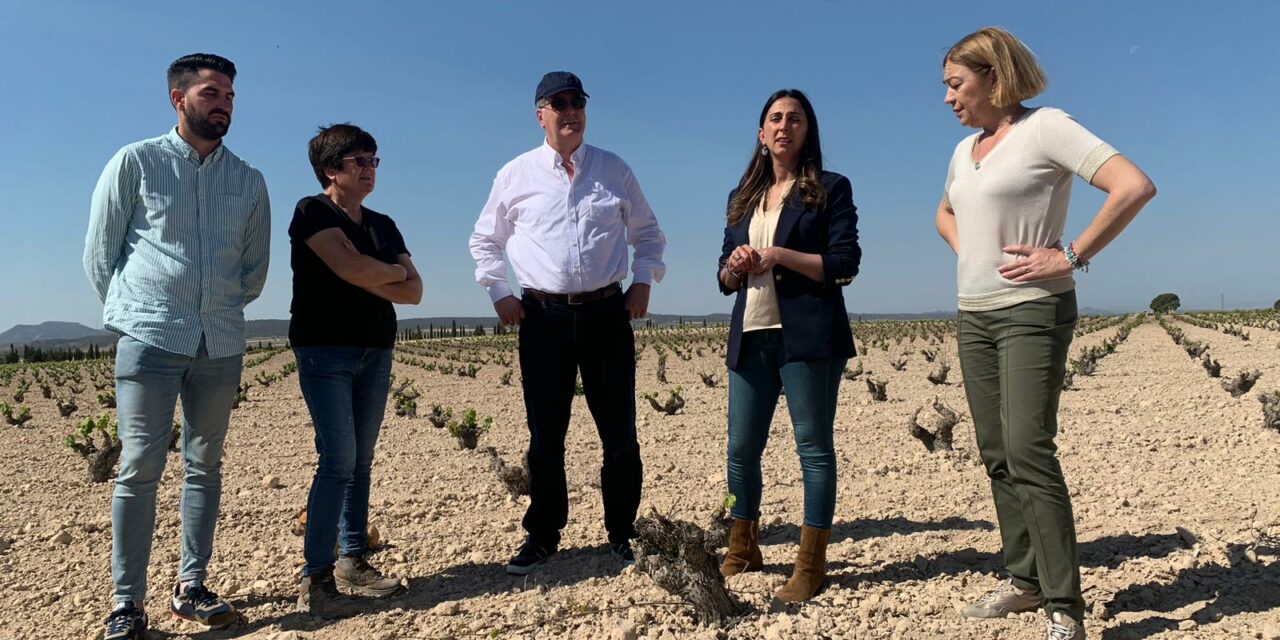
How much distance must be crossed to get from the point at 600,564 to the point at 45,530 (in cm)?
357

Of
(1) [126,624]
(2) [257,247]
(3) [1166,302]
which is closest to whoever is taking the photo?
(1) [126,624]

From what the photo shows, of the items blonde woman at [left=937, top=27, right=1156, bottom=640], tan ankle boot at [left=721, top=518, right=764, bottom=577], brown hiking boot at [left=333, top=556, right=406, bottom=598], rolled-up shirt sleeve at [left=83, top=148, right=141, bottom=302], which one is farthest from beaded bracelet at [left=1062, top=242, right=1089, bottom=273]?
rolled-up shirt sleeve at [left=83, top=148, right=141, bottom=302]

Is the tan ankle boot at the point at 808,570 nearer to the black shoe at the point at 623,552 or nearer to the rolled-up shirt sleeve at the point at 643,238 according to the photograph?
the black shoe at the point at 623,552

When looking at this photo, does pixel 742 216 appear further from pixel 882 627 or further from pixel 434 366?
pixel 434 366

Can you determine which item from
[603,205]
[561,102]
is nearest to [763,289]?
[603,205]

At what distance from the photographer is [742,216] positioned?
3.06m

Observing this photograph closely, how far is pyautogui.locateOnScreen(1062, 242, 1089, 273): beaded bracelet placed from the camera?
2168mm

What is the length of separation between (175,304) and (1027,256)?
283 centimetres

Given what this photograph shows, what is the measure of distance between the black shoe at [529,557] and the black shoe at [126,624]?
1.38 meters

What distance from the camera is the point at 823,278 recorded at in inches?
109

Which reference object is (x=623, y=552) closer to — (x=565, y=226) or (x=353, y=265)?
(x=565, y=226)

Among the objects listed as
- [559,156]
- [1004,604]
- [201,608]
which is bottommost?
[201,608]

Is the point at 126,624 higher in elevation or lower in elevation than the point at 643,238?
lower

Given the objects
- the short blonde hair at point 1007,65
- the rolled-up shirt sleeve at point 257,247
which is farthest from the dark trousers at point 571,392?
the short blonde hair at point 1007,65
